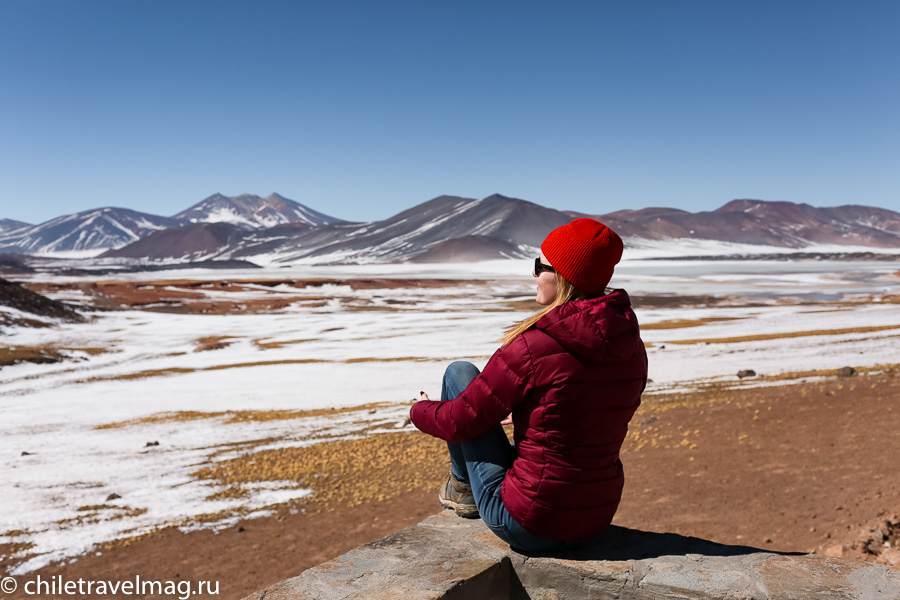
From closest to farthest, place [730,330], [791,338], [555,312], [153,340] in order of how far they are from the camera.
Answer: [555,312], [791,338], [730,330], [153,340]

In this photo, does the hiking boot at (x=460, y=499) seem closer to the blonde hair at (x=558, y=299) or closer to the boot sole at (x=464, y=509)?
the boot sole at (x=464, y=509)

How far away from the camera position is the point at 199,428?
13992 millimetres

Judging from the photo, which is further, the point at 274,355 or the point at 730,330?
the point at 730,330

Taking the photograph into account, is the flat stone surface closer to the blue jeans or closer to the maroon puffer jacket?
the blue jeans

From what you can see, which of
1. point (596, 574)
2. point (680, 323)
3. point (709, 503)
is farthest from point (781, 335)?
point (596, 574)

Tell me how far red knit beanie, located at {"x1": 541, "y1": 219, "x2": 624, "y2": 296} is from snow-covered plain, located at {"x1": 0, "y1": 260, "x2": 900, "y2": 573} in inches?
299

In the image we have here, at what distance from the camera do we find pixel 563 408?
2588mm

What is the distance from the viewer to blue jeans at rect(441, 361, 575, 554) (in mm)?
2863

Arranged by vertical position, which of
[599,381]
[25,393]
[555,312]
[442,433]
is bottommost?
[25,393]

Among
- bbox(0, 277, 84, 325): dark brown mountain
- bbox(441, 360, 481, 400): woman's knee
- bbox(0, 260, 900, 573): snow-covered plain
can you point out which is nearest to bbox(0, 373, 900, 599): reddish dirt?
bbox(0, 260, 900, 573): snow-covered plain

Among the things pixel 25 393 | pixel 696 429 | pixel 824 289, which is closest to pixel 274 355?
pixel 25 393

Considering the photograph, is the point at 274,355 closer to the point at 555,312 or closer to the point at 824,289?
the point at 555,312

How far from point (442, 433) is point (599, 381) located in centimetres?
72


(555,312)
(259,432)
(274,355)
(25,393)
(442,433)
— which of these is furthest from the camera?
(274,355)
